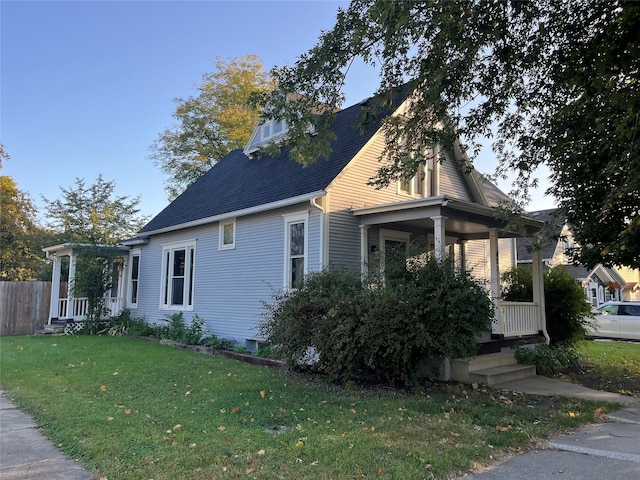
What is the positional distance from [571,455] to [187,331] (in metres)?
10.7

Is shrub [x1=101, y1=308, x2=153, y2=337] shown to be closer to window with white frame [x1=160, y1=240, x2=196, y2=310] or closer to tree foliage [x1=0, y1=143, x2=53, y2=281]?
window with white frame [x1=160, y1=240, x2=196, y2=310]

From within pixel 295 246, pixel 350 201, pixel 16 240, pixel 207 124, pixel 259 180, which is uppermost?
pixel 207 124

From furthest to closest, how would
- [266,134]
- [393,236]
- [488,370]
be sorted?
[266,134], [393,236], [488,370]

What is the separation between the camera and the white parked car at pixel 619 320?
1661 centimetres

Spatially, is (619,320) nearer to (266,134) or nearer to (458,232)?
(458,232)

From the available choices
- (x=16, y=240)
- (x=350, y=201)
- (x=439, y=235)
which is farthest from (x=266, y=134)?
(x=16, y=240)

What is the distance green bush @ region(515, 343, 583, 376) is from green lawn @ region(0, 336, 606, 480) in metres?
2.49

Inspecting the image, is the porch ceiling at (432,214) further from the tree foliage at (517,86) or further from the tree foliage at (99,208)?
the tree foliage at (99,208)

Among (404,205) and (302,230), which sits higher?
(404,205)

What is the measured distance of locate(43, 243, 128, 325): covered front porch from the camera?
53.9ft

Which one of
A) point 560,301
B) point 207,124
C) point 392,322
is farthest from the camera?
point 207,124

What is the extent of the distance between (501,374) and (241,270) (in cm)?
699

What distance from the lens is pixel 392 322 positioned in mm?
6723

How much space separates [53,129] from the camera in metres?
14.6
